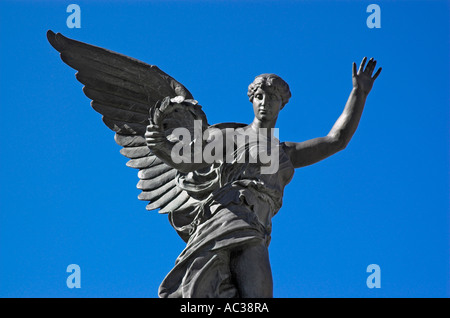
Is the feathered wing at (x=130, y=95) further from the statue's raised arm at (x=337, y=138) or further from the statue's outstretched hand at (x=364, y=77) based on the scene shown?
the statue's outstretched hand at (x=364, y=77)

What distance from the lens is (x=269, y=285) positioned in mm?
10844

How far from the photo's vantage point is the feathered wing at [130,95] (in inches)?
480

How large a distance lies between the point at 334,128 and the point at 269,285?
1.99 m

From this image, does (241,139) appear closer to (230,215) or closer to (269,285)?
(230,215)

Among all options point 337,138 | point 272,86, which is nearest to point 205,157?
point 272,86

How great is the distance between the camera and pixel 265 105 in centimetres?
1156

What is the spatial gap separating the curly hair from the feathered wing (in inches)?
33.0

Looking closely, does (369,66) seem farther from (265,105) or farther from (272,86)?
(265,105)


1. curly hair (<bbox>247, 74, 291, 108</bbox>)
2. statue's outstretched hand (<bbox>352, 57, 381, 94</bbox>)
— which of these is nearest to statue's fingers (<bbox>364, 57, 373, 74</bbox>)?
statue's outstretched hand (<bbox>352, 57, 381, 94</bbox>)

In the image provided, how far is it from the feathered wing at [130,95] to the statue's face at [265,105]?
0.90 metres
